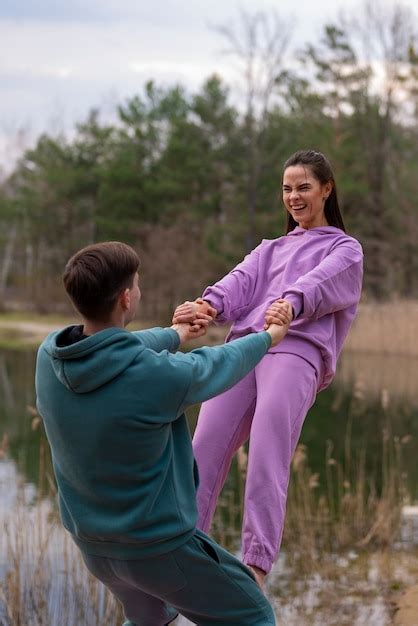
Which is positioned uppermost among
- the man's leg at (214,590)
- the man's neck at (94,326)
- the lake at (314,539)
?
the man's neck at (94,326)

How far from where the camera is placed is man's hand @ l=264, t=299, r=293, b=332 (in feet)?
9.34

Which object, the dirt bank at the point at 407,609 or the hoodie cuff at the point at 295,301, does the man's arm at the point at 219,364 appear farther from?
the dirt bank at the point at 407,609

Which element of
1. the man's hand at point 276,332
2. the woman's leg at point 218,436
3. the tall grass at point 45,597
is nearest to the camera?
the man's hand at point 276,332

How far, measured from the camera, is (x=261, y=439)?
3010 mm

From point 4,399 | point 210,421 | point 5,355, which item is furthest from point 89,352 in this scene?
point 5,355

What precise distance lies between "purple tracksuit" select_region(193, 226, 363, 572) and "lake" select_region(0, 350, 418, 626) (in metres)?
1.70

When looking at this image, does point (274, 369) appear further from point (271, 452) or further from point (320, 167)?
point (320, 167)

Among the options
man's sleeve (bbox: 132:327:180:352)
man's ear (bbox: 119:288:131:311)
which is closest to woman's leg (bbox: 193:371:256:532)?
man's sleeve (bbox: 132:327:180:352)

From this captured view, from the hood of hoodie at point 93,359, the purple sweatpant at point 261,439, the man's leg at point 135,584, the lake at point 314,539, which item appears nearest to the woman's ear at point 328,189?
the purple sweatpant at point 261,439

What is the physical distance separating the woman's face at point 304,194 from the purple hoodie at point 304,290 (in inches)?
2.0

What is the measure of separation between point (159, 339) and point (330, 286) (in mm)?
665

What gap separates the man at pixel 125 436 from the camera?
2.35 meters

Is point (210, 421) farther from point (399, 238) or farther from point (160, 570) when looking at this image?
point (399, 238)

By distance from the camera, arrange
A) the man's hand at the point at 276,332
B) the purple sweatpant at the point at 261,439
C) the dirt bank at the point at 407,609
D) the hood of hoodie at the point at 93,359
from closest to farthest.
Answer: the hood of hoodie at the point at 93,359 < the man's hand at the point at 276,332 < the purple sweatpant at the point at 261,439 < the dirt bank at the point at 407,609
